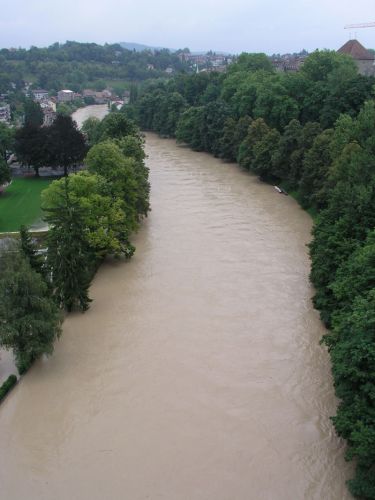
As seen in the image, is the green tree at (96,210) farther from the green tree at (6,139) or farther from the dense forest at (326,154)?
the green tree at (6,139)

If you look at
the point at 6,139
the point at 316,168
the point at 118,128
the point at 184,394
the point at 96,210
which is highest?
the point at 316,168

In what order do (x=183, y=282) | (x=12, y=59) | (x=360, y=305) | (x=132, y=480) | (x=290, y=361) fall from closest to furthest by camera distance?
(x=132, y=480), (x=360, y=305), (x=290, y=361), (x=183, y=282), (x=12, y=59)

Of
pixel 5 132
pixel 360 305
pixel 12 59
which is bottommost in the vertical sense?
pixel 12 59

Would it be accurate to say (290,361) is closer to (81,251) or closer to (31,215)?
(81,251)

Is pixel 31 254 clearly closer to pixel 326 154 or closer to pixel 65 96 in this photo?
pixel 326 154

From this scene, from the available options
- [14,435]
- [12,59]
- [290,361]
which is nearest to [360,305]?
[290,361]

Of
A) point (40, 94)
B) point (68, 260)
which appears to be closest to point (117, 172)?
point (68, 260)
